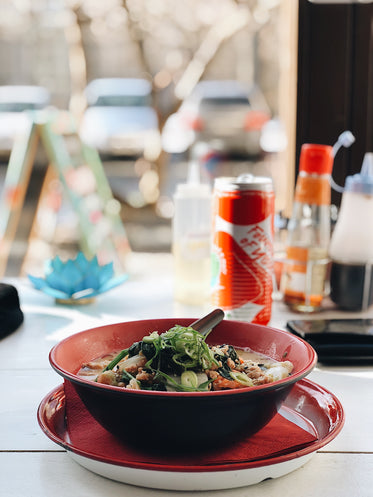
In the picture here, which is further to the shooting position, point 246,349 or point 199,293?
point 199,293

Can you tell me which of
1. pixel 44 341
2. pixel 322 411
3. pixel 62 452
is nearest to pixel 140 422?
pixel 62 452

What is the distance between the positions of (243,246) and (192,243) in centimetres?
27

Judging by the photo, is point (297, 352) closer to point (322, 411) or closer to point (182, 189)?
point (322, 411)

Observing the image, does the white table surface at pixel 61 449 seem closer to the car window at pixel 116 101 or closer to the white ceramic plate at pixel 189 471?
the white ceramic plate at pixel 189 471

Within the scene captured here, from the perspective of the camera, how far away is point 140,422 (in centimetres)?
56

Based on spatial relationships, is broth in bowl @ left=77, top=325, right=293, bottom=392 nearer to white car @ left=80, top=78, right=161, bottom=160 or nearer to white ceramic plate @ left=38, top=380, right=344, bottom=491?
white ceramic plate @ left=38, top=380, right=344, bottom=491

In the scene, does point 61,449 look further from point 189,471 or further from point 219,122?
point 219,122

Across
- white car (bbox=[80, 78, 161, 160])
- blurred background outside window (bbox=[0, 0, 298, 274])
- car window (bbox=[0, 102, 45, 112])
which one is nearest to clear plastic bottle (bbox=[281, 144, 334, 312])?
blurred background outside window (bbox=[0, 0, 298, 274])

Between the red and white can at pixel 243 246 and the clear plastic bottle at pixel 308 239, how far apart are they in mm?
202

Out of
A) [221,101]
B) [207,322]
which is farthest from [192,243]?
[221,101]

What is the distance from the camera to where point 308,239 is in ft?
4.33

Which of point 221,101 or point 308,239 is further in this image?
point 221,101

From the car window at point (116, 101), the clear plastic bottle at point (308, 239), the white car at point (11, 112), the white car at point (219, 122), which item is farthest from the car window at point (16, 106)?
the clear plastic bottle at point (308, 239)

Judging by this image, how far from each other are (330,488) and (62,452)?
0.28m
